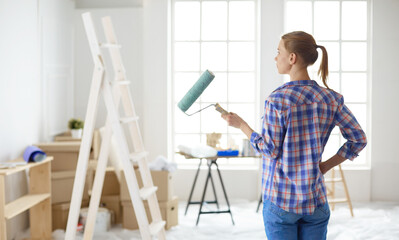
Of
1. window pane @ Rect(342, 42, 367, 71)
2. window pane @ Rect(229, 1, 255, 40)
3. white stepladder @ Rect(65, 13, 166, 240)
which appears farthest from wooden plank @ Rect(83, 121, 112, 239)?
window pane @ Rect(342, 42, 367, 71)

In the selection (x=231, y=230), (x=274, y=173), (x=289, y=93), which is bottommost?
(x=231, y=230)

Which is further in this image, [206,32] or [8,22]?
[206,32]

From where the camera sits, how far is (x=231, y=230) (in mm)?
5227

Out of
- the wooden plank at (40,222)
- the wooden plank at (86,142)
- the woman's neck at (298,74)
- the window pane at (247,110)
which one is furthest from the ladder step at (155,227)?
the window pane at (247,110)

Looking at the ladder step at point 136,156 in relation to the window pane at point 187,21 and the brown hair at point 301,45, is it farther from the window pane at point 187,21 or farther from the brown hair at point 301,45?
the window pane at point 187,21

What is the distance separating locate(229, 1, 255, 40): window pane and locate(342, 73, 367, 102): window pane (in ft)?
4.15

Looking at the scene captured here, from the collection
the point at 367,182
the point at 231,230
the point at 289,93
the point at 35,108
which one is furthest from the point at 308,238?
the point at 367,182

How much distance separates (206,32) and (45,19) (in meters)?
2.01

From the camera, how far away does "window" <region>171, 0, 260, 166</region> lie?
6.70 metres

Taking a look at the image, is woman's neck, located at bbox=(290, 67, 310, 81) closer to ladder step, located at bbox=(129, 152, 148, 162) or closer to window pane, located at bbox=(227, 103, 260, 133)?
ladder step, located at bbox=(129, 152, 148, 162)

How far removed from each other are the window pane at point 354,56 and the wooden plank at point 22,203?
3.91 meters

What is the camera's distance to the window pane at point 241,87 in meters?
6.75

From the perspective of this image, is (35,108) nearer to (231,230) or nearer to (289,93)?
(231,230)

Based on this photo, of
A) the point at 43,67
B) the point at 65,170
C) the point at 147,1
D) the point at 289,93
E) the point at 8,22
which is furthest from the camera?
the point at 147,1
